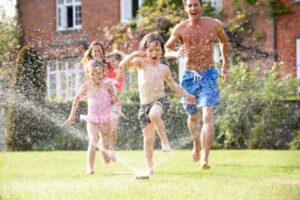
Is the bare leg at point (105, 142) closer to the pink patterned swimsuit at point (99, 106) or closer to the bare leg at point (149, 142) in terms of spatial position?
the pink patterned swimsuit at point (99, 106)

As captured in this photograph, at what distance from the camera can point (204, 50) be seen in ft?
27.7

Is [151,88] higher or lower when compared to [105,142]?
higher

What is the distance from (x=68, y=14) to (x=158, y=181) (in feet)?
61.1

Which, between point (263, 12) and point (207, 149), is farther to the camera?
point (263, 12)

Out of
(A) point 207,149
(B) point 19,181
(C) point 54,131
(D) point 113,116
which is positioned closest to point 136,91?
(C) point 54,131

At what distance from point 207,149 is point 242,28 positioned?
520 inches

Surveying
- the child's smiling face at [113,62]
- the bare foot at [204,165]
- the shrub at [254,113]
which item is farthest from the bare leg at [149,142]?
the shrub at [254,113]

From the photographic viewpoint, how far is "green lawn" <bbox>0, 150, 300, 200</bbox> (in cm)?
560

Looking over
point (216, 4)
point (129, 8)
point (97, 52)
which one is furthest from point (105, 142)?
point (129, 8)

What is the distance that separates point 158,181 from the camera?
257 inches

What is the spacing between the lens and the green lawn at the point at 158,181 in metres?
5.60

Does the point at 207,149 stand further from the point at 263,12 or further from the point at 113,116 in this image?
the point at 263,12

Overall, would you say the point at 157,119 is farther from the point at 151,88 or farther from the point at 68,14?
the point at 68,14

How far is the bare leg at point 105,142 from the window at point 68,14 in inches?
614
